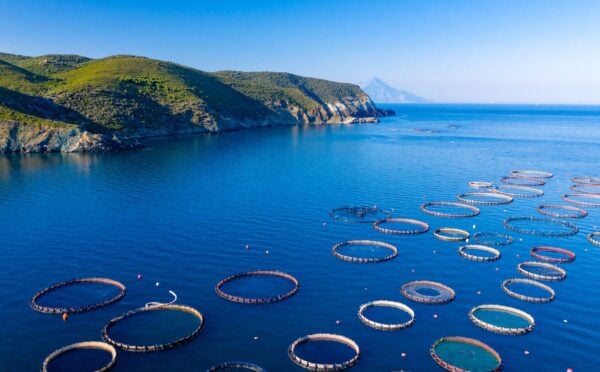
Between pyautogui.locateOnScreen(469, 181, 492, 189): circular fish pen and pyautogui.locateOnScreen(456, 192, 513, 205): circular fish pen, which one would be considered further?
pyautogui.locateOnScreen(469, 181, 492, 189): circular fish pen

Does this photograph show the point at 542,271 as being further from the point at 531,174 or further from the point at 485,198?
the point at 531,174

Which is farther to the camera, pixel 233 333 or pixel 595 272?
pixel 595 272

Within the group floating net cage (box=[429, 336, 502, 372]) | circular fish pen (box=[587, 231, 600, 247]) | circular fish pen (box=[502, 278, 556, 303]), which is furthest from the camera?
circular fish pen (box=[587, 231, 600, 247])

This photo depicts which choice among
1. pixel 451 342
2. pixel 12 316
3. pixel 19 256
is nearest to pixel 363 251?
pixel 451 342

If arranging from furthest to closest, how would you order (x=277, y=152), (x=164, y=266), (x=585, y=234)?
(x=277, y=152) → (x=585, y=234) → (x=164, y=266)

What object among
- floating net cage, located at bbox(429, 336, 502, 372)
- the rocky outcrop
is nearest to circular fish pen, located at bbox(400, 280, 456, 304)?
floating net cage, located at bbox(429, 336, 502, 372)

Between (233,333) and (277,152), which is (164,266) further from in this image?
(277,152)

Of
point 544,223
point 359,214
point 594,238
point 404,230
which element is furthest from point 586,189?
point 359,214

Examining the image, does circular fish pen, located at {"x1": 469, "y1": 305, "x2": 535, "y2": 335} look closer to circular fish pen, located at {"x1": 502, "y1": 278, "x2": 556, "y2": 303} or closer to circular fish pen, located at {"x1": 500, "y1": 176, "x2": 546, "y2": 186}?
circular fish pen, located at {"x1": 502, "y1": 278, "x2": 556, "y2": 303}
